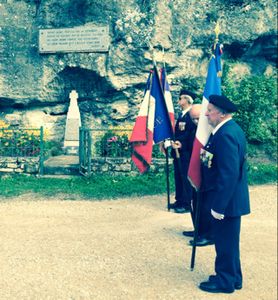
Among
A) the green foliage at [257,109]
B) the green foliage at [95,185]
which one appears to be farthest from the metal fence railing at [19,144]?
the green foliage at [257,109]

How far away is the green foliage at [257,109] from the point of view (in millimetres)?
10727

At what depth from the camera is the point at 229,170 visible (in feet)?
13.2

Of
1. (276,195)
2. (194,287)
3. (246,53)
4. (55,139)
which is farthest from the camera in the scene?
(246,53)

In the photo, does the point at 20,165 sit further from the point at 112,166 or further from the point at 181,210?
the point at 181,210

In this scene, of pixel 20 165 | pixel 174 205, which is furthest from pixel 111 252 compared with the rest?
pixel 20 165

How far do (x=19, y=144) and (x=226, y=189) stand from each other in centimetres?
680

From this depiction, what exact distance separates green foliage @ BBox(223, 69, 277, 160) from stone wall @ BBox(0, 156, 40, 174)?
5.28 metres

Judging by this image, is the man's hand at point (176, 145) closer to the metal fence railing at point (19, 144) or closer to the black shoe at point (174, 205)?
the black shoe at point (174, 205)

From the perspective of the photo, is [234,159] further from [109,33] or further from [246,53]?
[246,53]

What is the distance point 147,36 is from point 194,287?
861 centimetres

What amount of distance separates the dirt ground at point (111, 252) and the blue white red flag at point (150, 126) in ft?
3.53

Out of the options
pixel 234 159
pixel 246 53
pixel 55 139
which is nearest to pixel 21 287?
pixel 234 159

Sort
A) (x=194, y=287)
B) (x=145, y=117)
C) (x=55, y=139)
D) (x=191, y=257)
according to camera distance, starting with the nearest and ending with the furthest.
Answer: (x=194, y=287)
(x=191, y=257)
(x=145, y=117)
(x=55, y=139)

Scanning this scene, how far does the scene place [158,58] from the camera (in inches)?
463
